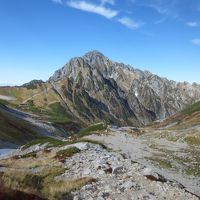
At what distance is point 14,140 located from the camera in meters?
140

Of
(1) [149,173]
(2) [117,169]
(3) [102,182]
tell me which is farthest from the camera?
(2) [117,169]

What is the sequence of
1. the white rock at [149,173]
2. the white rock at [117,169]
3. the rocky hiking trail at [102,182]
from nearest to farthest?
the rocky hiking trail at [102,182] < the white rock at [149,173] < the white rock at [117,169]

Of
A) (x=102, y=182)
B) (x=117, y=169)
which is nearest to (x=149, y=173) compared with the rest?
(x=117, y=169)

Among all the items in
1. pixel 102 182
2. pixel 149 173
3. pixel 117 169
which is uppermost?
pixel 149 173

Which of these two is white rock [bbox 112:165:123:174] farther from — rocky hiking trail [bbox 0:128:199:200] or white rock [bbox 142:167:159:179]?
white rock [bbox 142:167:159:179]

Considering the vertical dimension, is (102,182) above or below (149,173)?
below

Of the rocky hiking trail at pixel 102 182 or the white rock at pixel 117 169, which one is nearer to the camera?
the rocky hiking trail at pixel 102 182

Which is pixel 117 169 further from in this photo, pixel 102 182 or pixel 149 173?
pixel 102 182

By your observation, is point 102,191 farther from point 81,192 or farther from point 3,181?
point 3,181

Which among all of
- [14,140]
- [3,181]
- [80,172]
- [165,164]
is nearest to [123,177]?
[80,172]

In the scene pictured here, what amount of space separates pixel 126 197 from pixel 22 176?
25.3 feet

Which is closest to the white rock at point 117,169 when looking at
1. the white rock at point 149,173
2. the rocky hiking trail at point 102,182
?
the rocky hiking trail at point 102,182

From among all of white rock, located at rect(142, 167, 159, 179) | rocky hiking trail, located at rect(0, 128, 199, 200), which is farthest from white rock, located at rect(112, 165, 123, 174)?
white rock, located at rect(142, 167, 159, 179)

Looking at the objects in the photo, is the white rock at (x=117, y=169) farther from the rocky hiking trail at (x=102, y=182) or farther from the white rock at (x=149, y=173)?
the white rock at (x=149, y=173)
